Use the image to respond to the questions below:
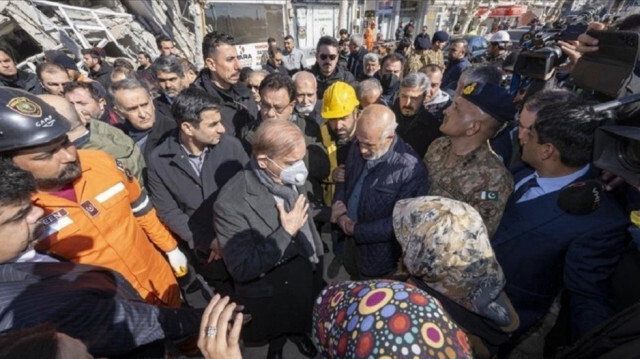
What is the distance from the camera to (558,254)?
1.67m

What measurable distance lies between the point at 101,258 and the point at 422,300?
6.26 ft

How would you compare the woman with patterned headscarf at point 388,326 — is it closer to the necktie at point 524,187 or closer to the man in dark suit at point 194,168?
the necktie at point 524,187

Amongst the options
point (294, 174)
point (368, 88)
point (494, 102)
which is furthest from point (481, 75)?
point (294, 174)

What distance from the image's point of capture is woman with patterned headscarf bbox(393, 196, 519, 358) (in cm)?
129

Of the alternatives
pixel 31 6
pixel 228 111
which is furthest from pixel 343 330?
Answer: pixel 31 6

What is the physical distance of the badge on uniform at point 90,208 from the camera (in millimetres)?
1772

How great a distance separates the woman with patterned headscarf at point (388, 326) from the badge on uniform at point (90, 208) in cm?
158

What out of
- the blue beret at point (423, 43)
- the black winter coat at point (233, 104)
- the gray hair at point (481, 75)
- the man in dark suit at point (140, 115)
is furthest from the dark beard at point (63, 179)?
the blue beret at point (423, 43)

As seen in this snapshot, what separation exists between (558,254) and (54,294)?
2493 millimetres

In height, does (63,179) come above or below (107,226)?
above

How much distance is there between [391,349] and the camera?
3.08 ft

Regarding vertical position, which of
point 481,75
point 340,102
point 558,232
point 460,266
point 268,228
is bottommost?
point 268,228

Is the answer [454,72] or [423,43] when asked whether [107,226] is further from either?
[423,43]

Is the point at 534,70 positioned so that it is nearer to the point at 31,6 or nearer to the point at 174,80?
the point at 174,80
